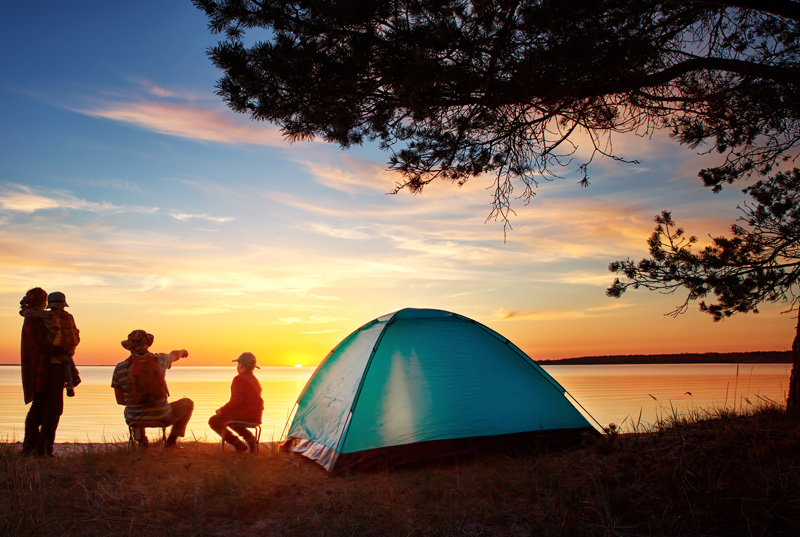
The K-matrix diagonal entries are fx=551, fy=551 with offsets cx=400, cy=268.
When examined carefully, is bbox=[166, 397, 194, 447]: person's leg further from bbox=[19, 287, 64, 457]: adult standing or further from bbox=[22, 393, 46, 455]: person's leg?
bbox=[22, 393, 46, 455]: person's leg

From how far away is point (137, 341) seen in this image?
7.13 meters

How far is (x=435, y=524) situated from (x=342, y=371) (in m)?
3.37

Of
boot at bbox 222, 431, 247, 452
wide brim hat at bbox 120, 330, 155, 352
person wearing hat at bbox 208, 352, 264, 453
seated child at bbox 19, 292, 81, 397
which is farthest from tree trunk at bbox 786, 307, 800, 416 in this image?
seated child at bbox 19, 292, 81, 397

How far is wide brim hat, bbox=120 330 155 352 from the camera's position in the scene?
23.3 ft

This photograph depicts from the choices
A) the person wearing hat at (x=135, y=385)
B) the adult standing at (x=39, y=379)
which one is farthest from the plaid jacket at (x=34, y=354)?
the person wearing hat at (x=135, y=385)

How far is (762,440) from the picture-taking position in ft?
17.6

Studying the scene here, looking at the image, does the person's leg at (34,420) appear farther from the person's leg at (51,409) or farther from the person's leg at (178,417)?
the person's leg at (178,417)

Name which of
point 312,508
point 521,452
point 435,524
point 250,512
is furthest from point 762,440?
point 250,512

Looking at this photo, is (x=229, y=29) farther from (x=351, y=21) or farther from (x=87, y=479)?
(x=87, y=479)

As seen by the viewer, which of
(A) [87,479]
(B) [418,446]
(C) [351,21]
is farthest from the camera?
(B) [418,446]

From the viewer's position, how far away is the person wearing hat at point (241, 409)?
7.55 meters

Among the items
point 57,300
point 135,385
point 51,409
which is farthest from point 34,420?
point 57,300

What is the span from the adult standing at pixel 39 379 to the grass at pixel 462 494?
623mm

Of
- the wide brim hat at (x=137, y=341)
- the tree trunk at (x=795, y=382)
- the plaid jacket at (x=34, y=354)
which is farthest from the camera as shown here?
the wide brim hat at (x=137, y=341)
